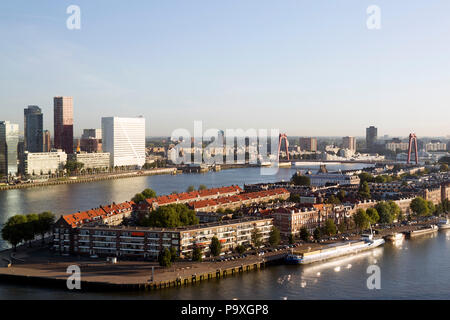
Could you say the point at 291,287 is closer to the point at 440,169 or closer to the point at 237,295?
the point at 237,295

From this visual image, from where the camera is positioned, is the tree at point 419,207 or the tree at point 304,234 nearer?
the tree at point 304,234

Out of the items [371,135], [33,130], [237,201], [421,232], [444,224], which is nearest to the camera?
[421,232]

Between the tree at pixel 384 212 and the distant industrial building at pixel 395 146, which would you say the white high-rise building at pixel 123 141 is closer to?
the tree at pixel 384 212

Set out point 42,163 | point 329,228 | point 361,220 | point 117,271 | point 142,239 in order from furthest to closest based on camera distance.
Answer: point 42,163
point 361,220
point 329,228
point 142,239
point 117,271

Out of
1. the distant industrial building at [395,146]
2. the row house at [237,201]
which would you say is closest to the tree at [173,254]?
the row house at [237,201]

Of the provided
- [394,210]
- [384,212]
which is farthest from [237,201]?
[394,210]

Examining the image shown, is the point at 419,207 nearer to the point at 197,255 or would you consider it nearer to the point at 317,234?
the point at 317,234
